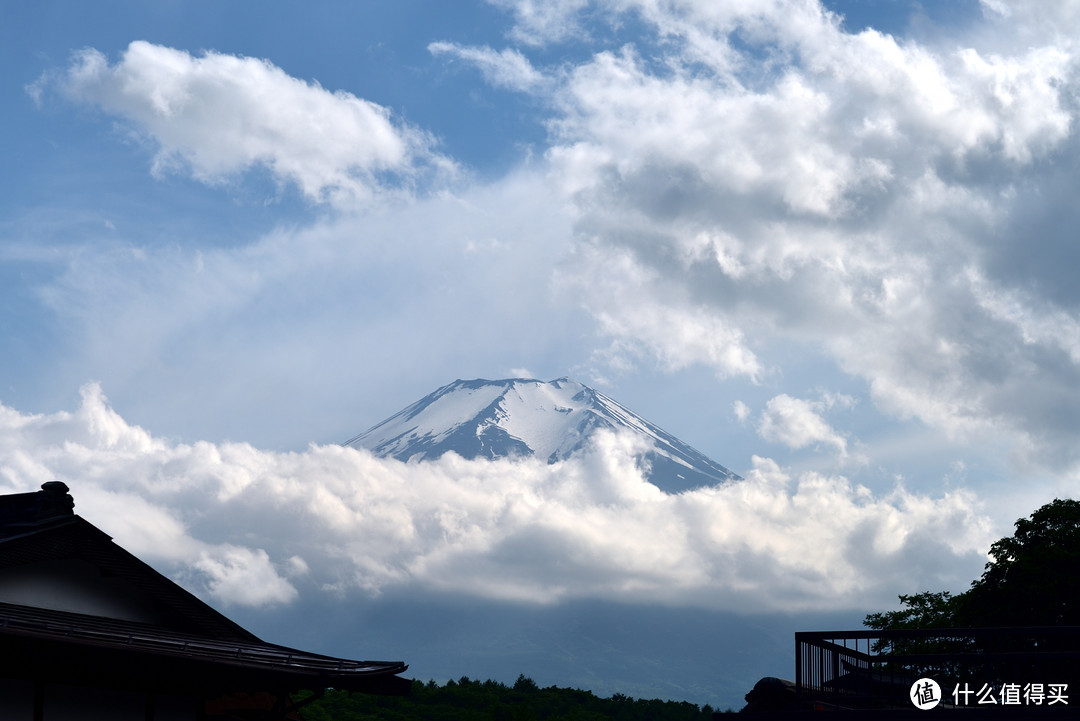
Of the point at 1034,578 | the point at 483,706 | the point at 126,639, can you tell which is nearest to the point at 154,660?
the point at 126,639

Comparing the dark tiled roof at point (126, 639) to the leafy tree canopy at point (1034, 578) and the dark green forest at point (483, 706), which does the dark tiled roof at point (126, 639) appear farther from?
the dark green forest at point (483, 706)

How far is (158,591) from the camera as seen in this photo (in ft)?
49.3

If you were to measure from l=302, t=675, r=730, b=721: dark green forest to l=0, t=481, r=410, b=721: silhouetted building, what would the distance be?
212 ft

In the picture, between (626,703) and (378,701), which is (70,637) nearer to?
(378,701)

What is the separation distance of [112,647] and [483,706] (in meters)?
92.1

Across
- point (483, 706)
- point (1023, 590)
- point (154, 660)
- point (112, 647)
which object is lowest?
point (483, 706)

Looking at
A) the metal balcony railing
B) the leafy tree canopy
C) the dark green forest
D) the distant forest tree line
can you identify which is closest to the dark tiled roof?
the metal balcony railing

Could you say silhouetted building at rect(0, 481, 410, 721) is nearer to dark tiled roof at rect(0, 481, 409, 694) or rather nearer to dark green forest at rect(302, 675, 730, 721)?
dark tiled roof at rect(0, 481, 409, 694)

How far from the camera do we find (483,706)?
97.8m

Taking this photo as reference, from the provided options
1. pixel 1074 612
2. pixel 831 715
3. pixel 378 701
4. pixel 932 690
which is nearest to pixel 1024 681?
pixel 932 690

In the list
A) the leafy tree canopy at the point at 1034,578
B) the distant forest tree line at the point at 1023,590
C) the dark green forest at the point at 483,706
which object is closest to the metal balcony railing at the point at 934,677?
the distant forest tree line at the point at 1023,590

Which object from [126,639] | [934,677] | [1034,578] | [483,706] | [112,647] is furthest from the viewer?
[483,706]

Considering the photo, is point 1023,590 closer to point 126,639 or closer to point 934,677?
point 934,677

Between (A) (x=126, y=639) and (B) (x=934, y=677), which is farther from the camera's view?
(B) (x=934, y=677)
